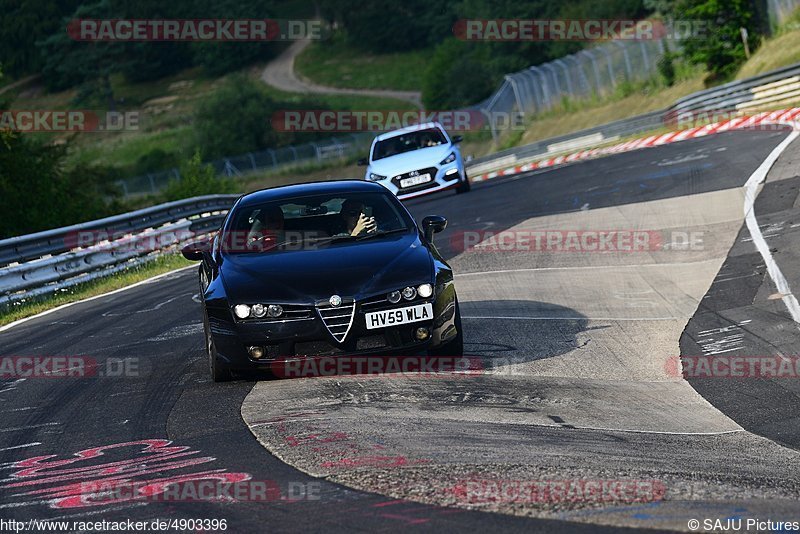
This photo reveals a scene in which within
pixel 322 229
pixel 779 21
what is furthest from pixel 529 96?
pixel 322 229

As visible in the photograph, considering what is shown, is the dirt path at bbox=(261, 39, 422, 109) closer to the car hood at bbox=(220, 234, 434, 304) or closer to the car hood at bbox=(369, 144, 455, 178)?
the car hood at bbox=(369, 144, 455, 178)

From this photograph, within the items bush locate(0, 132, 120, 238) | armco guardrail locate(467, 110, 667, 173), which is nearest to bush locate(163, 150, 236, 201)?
bush locate(0, 132, 120, 238)

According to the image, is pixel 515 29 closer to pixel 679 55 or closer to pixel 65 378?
pixel 679 55

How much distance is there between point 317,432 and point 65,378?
393 centimetres

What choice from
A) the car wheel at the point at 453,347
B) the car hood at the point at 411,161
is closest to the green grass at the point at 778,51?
the car hood at the point at 411,161

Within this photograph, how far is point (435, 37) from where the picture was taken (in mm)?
113188

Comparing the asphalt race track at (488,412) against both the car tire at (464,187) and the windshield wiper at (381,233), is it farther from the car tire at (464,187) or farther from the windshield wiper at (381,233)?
the car tire at (464,187)

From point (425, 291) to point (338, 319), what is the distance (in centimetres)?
67

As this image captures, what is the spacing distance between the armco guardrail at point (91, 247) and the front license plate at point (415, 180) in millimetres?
4082

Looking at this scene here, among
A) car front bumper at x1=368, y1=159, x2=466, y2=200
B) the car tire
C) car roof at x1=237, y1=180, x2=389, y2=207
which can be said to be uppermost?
car roof at x1=237, y1=180, x2=389, y2=207

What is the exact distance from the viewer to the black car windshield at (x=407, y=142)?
1054 inches

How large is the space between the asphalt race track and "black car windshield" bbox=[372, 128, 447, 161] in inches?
438

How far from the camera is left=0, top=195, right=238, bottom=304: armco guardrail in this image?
680 inches

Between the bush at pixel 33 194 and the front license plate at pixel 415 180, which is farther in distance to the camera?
the bush at pixel 33 194
